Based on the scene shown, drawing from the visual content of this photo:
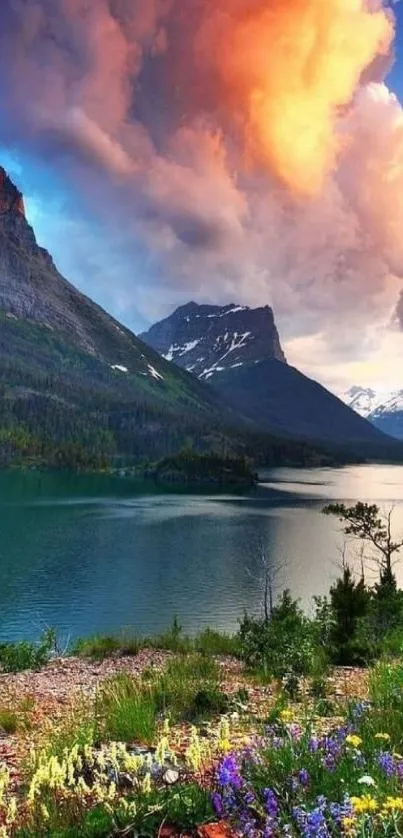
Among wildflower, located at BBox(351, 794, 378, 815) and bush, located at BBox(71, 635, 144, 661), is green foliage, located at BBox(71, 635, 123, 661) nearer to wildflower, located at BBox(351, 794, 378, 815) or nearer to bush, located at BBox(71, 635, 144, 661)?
bush, located at BBox(71, 635, 144, 661)

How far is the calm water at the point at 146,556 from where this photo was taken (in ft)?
172

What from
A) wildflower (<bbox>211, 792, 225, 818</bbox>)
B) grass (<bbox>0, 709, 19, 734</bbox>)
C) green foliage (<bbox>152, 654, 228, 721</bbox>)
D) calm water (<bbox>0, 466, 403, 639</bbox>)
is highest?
wildflower (<bbox>211, 792, 225, 818</bbox>)

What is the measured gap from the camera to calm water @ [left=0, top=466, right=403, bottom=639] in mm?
52562

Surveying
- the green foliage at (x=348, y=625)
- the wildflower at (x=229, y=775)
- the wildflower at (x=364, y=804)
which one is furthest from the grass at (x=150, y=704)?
the green foliage at (x=348, y=625)

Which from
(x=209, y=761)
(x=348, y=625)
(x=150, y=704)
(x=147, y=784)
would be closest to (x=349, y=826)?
(x=147, y=784)

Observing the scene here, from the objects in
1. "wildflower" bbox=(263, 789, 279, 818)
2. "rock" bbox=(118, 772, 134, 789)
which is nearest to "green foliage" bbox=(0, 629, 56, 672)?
"rock" bbox=(118, 772, 134, 789)

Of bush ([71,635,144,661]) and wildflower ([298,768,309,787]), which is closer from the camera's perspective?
wildflower ([298,768,309,787])

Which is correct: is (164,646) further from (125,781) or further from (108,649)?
(125,781)

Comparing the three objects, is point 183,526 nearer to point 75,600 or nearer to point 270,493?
point 75,600

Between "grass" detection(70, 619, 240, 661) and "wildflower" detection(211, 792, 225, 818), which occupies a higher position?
"wildflower" detection(211, 792, 225, 818)

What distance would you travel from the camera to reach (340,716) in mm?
7305

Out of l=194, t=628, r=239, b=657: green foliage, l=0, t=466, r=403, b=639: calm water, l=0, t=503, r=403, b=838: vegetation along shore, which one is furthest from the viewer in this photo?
l=0, t=466, r=403, b=639: calm water

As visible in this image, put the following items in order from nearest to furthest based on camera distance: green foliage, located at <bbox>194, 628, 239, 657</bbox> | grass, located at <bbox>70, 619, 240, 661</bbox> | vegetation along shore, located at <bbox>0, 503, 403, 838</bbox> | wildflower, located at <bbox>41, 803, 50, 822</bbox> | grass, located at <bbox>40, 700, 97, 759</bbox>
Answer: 1. vegetation along shore, located at <bbox>0, 503, 403, 838</bbox>
2. wildflower, located at <bbox>41, 803, 50, 822</bbox>
3. grass, located at <bbox>40, 700, 97, 759</bbox>
4. green foliage, located at <bbox>194, 628, 239, 657</bbox>
5. grass, located at <bbox>70, 619, 240, 661</bbox>

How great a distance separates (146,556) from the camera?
79.6m
